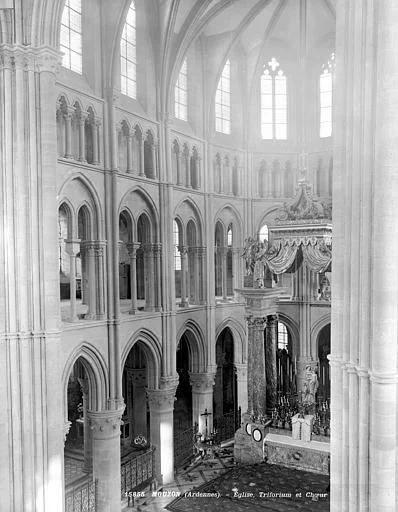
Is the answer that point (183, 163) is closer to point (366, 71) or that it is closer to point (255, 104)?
point (255, 104)

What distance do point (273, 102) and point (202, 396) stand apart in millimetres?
12309

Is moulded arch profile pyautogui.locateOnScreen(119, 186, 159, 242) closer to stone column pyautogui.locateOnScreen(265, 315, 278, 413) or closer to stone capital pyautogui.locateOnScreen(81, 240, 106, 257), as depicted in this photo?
stone capital pyautogui.locateOnScreen(81, 240, 106, 257)

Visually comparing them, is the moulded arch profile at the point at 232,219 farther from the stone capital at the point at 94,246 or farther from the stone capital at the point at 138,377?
the stone capital at the point at 94,246

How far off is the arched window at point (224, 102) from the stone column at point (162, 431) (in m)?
10.7

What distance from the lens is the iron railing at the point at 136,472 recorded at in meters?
18.7

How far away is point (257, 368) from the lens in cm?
1847

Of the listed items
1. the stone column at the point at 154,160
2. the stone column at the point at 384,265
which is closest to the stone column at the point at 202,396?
the stone column at the point at 154,160

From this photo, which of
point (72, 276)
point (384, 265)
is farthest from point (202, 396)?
point (384, 265)

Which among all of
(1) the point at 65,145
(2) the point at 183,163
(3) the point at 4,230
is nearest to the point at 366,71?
(3) the point at 4,230

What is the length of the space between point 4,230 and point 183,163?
9.14 meters

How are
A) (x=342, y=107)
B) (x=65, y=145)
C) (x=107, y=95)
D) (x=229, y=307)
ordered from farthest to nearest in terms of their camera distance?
(x=229, y=307), (x=107, y=95), (x=65, y=145), (x=342, y=107)

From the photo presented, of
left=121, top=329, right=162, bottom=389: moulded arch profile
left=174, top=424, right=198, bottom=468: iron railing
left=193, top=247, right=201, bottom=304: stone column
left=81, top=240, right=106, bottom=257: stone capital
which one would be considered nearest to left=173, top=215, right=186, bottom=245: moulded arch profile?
left=193, top=247, right=201, bottom=304: stone column

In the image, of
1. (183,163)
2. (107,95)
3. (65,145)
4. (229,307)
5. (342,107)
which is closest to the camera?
(342,107)

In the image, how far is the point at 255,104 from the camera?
23.3 m
